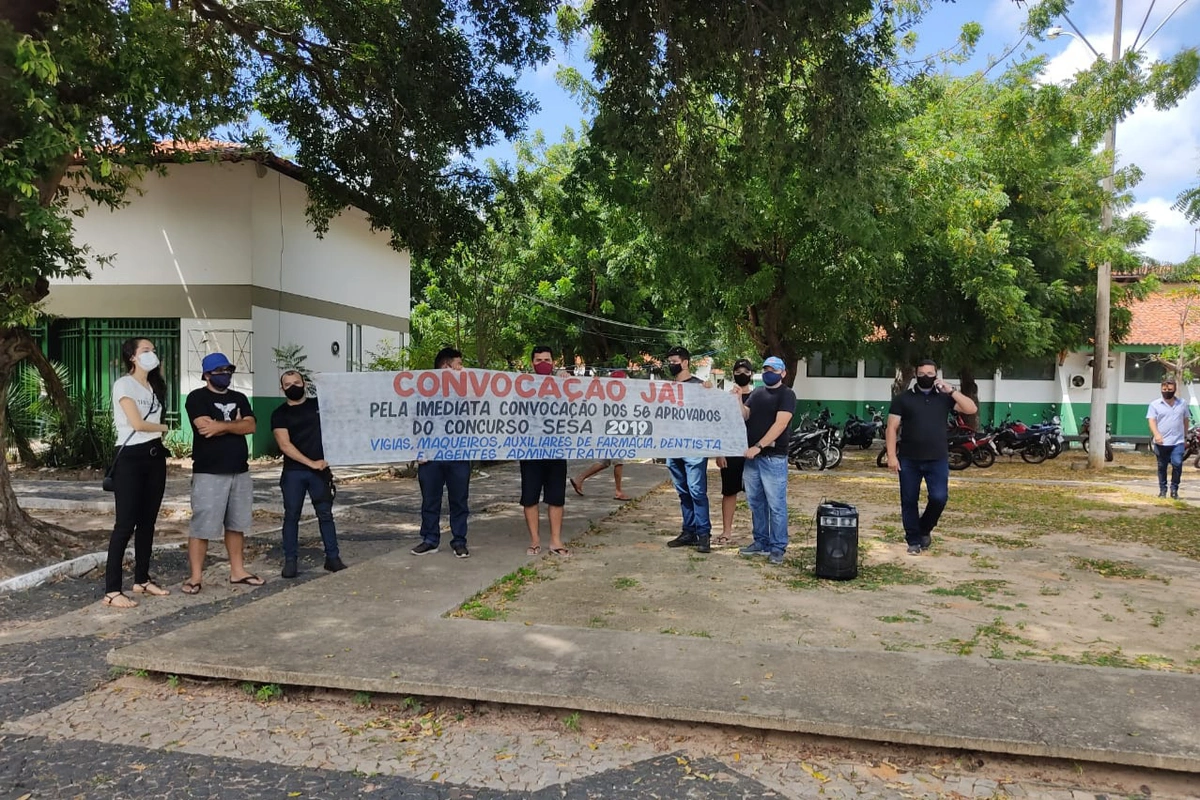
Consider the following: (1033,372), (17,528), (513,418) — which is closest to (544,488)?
(513,418)

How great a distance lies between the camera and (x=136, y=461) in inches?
230

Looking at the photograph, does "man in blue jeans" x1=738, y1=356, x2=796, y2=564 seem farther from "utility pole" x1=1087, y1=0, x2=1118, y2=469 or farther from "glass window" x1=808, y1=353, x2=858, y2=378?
"glass window" x1=808, y1=353, x2=858, y2=378

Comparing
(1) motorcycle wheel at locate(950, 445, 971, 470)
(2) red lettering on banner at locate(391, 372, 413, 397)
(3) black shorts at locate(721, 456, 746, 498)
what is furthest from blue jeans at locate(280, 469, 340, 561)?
(1) motorcycle wheel at locate(950, 445, 971, 470)

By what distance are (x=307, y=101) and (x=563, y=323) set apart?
20682mm

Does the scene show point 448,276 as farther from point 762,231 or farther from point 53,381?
point 53,381

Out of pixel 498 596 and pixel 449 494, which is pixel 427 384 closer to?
pixel 449 494

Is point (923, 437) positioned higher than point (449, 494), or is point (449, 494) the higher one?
point (923, 437)

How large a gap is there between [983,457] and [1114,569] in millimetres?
11443

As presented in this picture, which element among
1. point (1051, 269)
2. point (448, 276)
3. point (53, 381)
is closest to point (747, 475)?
point (53, 381)

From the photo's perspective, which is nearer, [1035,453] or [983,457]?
[983,457]

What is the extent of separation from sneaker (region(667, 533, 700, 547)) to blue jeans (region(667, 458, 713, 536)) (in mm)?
32

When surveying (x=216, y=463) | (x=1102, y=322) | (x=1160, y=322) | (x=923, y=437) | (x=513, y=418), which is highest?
(x=1160, y=322)

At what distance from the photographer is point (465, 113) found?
34.1 feet

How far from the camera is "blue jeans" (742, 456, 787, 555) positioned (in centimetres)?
727
